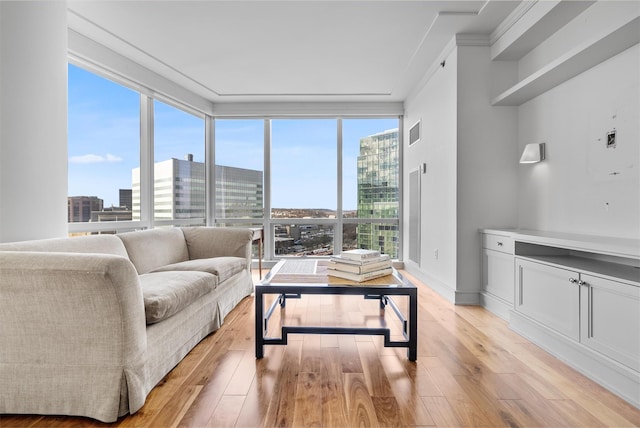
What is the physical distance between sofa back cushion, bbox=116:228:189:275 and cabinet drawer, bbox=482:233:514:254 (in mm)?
3058

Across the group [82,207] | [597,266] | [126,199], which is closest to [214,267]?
[82,207]

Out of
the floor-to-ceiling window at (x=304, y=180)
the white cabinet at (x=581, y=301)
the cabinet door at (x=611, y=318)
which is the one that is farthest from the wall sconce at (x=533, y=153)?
the floor-to-ceiling window at (x=304, y=180)

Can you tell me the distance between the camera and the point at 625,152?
2025 millimetres

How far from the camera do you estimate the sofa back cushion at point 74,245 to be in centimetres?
167

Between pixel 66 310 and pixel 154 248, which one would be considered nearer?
pixel 66 310

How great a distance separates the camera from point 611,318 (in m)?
1.62

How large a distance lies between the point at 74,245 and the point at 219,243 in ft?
4.67

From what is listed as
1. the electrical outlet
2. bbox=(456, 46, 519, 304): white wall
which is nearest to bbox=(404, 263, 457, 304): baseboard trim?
bbox=(456, 46, 519, 304): white wall

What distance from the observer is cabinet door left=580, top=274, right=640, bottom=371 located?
151 centimetres

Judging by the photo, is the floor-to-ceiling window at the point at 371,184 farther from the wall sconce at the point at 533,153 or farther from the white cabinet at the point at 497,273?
the wall sconce at the point at 533,153

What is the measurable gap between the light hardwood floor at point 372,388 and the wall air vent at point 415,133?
2802 millimetres

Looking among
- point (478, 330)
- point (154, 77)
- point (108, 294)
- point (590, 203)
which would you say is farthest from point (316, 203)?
point (108, 294)

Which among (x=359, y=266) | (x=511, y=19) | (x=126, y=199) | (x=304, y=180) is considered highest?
(x=511, y=19)

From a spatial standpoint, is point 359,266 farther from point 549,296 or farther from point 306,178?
point 306,178
